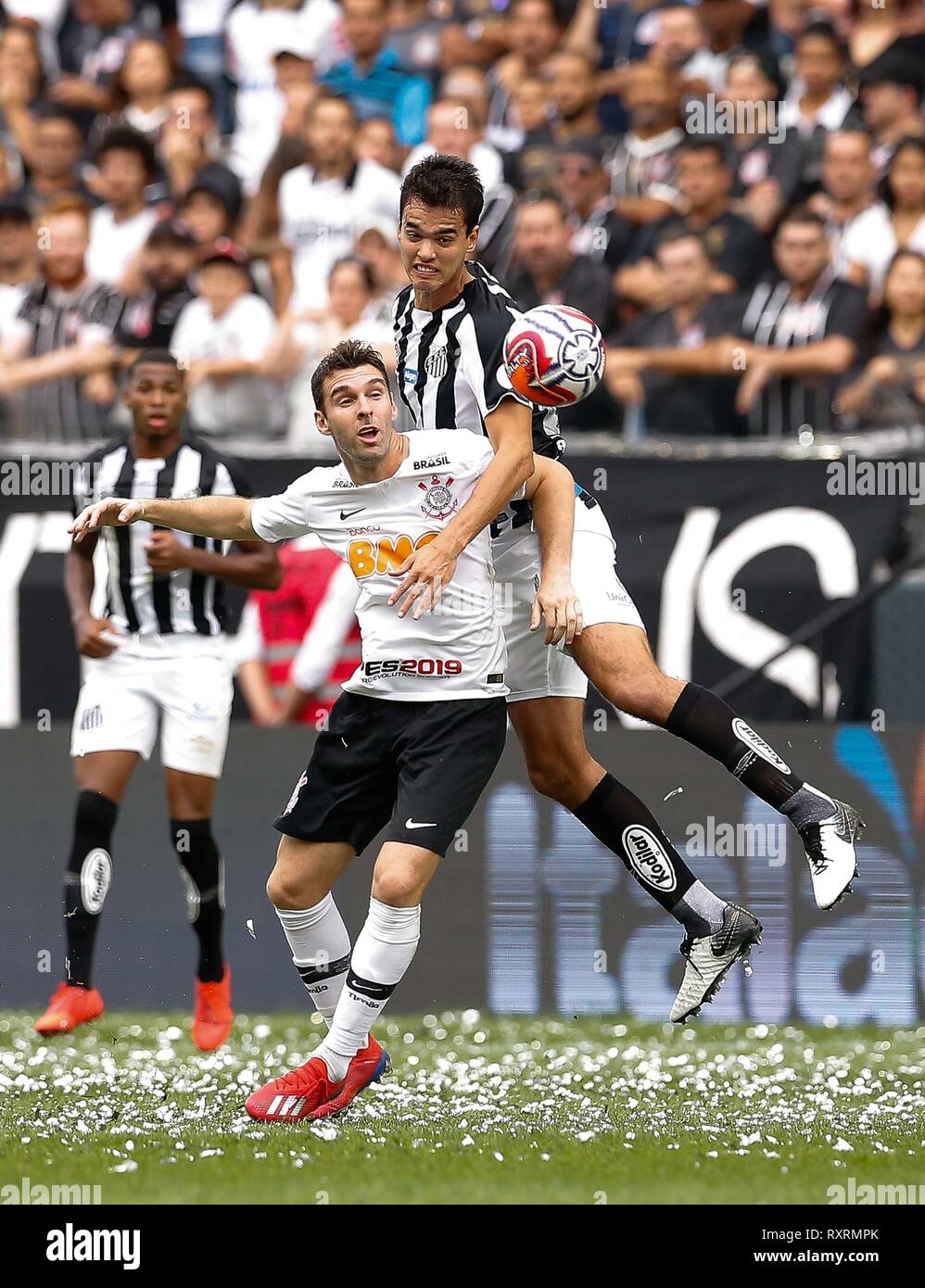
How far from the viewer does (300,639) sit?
855cm

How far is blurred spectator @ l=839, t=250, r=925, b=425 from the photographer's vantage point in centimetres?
887

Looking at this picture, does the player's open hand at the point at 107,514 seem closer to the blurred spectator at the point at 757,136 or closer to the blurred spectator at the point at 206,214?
the blurred spectator at the point at 757,136

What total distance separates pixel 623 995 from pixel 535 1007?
0.36 metres

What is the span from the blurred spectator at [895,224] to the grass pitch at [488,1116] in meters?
4.02

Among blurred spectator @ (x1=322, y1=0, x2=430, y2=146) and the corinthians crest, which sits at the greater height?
blurred spectator @ (x1=322, y1=0, x2=430, y2=146)

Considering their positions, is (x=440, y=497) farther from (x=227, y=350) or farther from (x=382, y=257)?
(x=382, y=257)

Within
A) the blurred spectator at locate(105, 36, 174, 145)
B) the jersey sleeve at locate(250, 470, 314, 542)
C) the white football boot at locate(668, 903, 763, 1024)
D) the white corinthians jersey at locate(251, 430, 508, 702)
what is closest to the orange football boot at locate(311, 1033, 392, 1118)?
the white football boot at locate(668, 903, 763, 1024)

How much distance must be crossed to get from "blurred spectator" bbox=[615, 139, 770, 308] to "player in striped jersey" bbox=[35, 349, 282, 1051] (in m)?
3.43

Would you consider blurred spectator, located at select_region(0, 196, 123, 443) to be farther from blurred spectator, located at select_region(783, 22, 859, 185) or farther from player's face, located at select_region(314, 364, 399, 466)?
player's face, located at select_region(314, 364, 399, 466)

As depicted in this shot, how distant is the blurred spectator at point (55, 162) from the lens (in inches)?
476

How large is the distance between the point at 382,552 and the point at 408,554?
8 centimetres

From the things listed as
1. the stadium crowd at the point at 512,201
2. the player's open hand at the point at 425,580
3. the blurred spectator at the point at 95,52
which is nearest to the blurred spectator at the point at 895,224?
the stadium crowd at the point at 512,201

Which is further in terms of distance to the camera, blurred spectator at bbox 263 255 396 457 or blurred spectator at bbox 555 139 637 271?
blurred spectator at bbox 555 139 637 271

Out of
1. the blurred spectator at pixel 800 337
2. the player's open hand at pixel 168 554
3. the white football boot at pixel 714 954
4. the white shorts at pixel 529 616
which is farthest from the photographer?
the blurred spectator at pixel 800 337
